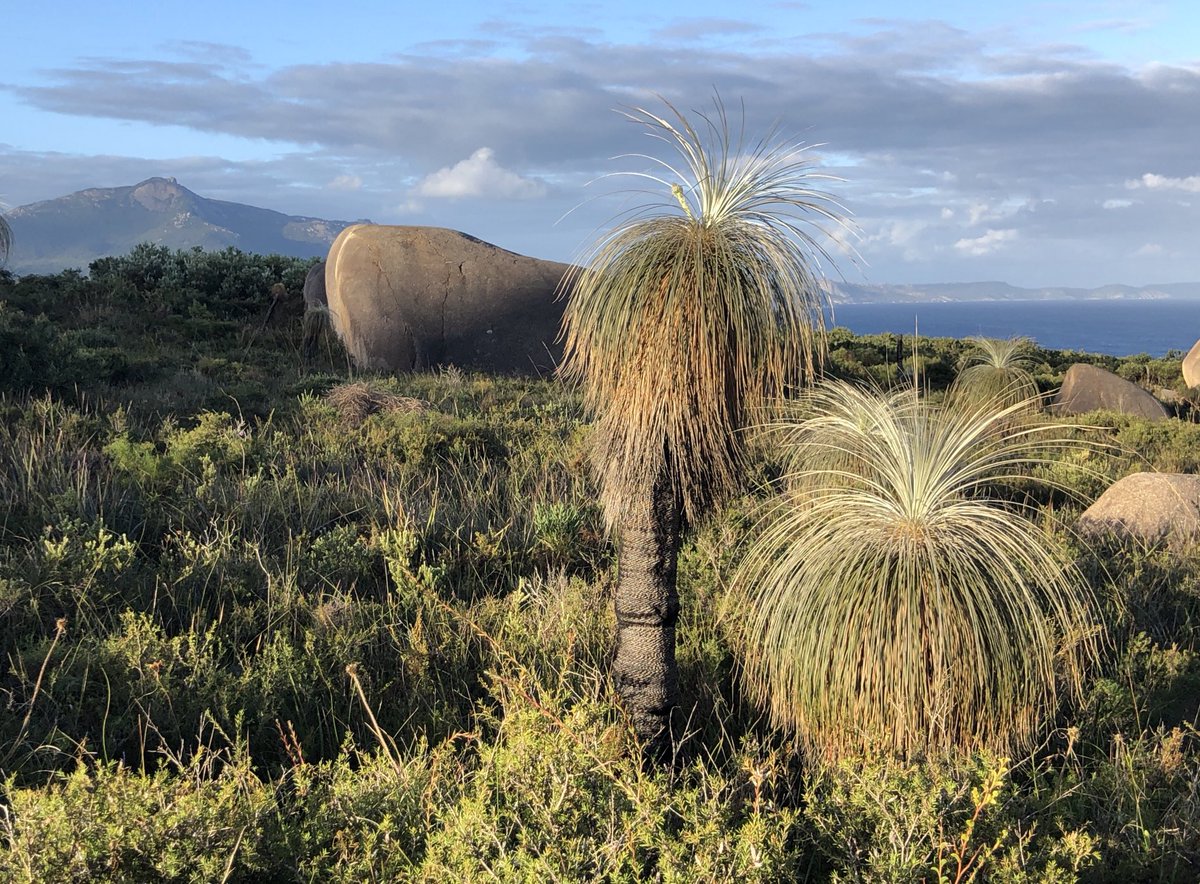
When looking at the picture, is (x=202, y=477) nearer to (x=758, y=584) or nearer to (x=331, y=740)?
(x=331, y=740)

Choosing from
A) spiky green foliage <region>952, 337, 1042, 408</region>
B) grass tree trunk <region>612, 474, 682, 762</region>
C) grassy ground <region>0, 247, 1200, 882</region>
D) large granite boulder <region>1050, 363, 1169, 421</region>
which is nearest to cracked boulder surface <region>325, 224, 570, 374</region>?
grassy ground <region>0, 247, 1200, 882</region>

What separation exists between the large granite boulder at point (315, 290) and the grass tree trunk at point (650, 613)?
11694 millimetres

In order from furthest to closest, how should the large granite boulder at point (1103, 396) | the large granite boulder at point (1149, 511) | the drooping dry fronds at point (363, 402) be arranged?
the large granite boulder at point (1103, 396) < the drooping dry fronds at point (363, 402) < the large granite boulder at point (1149, 511)

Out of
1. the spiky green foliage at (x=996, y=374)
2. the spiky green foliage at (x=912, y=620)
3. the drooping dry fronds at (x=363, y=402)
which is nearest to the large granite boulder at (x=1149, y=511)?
the spiky green foliage at (x=996, y=374)

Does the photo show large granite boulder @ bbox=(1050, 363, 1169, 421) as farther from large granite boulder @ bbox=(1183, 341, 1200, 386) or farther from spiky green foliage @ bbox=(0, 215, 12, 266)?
spiky green foliage @ bbox=(0, 215, 12, 266)

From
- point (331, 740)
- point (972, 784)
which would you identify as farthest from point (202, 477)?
point (972, 784)

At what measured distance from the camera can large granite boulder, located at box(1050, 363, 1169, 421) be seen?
12781 mm

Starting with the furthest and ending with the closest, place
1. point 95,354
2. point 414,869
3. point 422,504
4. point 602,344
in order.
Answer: point 95,354, point 422,504, point 602,344, point 414,869

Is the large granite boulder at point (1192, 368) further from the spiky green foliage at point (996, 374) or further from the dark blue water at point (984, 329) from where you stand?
the spiky green foliage at point (996, 374)

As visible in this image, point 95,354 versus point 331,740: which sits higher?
point 95,354

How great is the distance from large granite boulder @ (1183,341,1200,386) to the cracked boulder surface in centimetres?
1278

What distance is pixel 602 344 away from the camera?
311 centimetres

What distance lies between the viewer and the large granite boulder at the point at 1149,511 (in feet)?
20.2

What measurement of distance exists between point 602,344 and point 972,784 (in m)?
2.02
